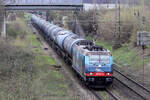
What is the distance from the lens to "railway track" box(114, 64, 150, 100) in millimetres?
17031

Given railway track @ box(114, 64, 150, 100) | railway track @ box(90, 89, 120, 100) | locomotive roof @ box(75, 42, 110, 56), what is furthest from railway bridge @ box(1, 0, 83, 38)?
railway track @ box(90, 89, 120, 100)

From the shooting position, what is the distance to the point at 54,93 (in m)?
16.2

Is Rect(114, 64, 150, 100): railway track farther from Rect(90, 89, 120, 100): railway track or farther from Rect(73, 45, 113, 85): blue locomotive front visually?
Rect(73, 45, 113, 85): blue locomotive front

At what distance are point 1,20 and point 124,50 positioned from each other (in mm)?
14869

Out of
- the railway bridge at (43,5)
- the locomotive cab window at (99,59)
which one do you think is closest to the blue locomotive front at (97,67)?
the locomotive cab window at (99,59)

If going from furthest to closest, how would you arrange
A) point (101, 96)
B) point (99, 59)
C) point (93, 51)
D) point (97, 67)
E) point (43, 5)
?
1. point (43, 5)
2. point (93, 51)
3. point (99, 59)
4. point (97, 67)
5. point (101, 96)

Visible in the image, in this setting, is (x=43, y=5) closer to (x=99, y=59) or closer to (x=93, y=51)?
(x=93, y=51)

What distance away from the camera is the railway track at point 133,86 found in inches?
671

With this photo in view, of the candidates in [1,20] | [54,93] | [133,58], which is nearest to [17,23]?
[1,20]

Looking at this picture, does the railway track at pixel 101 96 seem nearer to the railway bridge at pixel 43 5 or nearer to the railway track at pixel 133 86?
the railway track at pixel 133 86

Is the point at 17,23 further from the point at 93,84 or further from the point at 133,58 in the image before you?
the point at 93,84

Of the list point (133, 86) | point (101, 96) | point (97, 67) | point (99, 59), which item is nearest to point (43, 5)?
point (133, 86)

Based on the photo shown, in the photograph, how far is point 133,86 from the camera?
19.4 metres

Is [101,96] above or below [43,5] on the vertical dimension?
below
